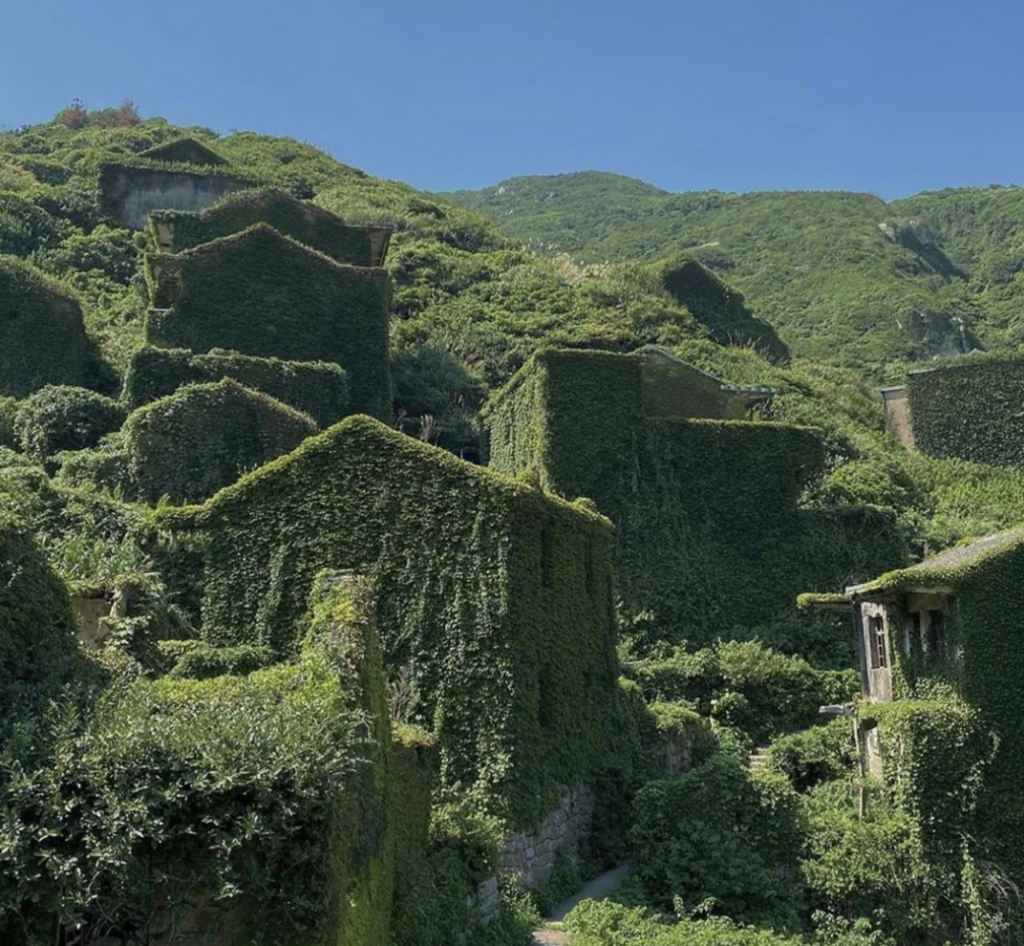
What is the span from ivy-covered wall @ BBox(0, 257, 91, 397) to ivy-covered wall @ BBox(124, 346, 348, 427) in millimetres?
6013

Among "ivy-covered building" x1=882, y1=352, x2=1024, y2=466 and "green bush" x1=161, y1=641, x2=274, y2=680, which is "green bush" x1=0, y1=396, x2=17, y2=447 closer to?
"green bush" x1=161, y1=641, x2=274, y2=680

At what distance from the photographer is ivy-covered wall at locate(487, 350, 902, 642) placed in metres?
28.5

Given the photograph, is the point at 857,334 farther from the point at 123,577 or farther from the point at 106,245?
the point at 123,577

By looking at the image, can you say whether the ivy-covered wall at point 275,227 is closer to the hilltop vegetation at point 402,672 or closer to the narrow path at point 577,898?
the hilltop vegetation at point 402,672

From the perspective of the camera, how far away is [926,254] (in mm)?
82125

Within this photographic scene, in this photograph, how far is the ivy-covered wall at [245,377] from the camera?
1134 inches

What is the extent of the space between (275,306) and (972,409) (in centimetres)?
2565

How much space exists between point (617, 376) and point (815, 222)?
6347 centimetres

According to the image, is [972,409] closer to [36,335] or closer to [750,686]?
[750,686]

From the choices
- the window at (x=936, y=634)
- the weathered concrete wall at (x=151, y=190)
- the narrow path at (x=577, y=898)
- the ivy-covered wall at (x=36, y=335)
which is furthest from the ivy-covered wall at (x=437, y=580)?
the weathered concrete wall at (x=151, y=190)

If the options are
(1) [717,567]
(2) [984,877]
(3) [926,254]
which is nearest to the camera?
(2) [984,877]

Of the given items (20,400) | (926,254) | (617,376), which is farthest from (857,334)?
(20,400)

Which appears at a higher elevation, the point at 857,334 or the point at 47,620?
the point at 857,334

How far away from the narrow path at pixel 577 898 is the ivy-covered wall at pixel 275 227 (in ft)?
90.3
